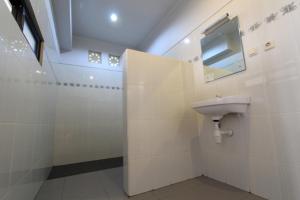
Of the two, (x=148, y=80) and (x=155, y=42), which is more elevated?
(x=155, y=42)

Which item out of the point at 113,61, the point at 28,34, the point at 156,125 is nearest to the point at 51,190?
the point at 156,125

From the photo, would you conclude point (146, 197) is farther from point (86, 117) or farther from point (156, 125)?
point (86, 117)

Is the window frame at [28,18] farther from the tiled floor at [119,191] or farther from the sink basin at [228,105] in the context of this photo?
the sink basin at [228,105]

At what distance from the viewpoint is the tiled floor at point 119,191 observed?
4.83 feet

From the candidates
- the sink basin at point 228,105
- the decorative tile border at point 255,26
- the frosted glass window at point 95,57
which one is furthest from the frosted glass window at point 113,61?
the decorative tile border at point 255,26

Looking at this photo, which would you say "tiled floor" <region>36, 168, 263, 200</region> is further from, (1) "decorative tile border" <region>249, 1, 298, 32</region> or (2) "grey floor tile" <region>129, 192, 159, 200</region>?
(1) "decorative tile border" <region>249, 1, 298, 32</region>

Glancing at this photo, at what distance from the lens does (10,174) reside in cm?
90

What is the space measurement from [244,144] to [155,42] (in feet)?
7.50

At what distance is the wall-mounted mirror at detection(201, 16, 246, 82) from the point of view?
1624mm

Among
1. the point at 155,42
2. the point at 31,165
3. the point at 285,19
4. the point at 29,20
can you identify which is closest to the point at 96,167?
the point at 31,165

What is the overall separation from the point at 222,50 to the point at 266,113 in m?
0.81

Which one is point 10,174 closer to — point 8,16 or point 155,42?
point 8,16

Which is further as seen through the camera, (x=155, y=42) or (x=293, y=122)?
(x=155, y=42)

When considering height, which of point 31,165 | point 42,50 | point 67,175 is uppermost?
point 42,50
